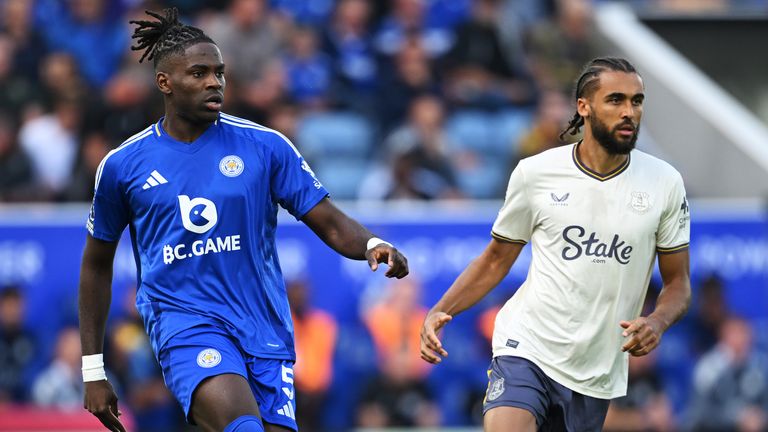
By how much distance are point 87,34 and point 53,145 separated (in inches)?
74.0

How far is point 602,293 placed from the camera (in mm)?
6668

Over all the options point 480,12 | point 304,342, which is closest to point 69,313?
point 304,342

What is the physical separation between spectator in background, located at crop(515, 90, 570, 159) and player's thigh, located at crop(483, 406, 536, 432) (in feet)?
24.3

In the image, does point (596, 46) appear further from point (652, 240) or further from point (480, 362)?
point (652, 240)

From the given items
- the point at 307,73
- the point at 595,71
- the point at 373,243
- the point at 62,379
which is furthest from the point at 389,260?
the point at 307,73

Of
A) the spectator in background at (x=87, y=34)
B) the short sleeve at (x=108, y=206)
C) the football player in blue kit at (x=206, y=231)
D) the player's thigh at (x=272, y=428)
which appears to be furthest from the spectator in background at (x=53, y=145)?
the player's thigh at (x=272, y=428)

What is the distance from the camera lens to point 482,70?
15.3m

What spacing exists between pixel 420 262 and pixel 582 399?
5745mm

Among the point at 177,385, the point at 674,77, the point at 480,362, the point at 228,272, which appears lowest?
the point at 480,362

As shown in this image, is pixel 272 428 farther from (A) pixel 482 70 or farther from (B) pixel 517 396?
(A) pixel 482 70

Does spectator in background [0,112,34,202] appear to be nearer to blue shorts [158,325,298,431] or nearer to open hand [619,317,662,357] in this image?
blue shorts [158,325,298,431]

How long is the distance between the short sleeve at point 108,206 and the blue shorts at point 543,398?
1939 mm

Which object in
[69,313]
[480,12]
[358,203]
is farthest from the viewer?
[480,12]

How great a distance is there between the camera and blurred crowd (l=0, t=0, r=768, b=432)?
12.1 meters
